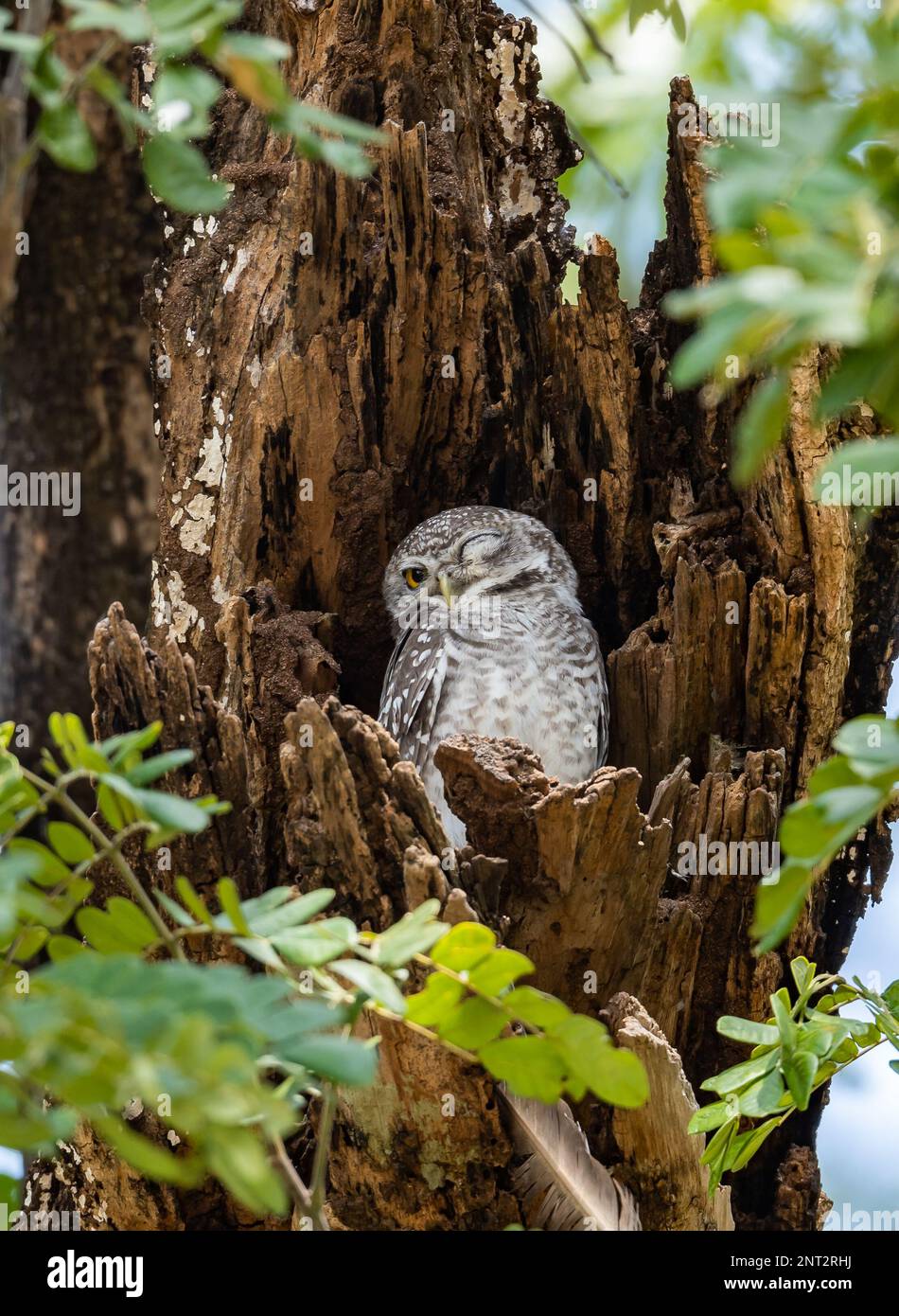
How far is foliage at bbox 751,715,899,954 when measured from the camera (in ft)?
4.42

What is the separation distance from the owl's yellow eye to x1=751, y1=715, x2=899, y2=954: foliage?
271cm

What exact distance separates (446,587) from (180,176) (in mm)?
2587

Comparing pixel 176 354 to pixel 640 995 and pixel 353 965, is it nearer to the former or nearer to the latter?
pixel 640 995

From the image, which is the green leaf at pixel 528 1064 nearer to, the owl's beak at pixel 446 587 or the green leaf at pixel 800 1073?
the green leaf at pixel 800 1073

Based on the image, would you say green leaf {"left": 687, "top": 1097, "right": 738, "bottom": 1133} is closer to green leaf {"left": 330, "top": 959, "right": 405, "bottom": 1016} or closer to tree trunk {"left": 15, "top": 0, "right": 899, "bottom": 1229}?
tree trunk {"left": 15, "top": 0, "right": 899, "bottom": 1229}

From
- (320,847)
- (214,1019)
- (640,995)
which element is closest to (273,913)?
(214,1019)

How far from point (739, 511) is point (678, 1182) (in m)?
1.80

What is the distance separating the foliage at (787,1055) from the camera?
2188mm

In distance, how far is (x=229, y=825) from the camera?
3.23 m

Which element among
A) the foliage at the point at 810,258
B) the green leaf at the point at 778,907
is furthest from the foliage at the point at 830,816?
the foliage at the point at 810,258

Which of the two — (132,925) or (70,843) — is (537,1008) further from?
(70,843)

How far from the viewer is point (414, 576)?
4121 mm

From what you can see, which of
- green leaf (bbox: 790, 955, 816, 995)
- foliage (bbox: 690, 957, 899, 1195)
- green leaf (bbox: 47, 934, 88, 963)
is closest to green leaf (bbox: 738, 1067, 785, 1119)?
foliage (bbox: 690, 957, 899, 1195)
